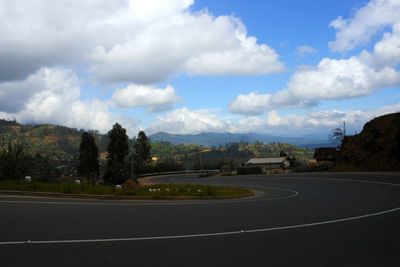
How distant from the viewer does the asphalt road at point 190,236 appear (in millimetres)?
8281

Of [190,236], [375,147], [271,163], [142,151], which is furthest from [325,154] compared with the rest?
[190,236]

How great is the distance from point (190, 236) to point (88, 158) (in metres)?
42.9

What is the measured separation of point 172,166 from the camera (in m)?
79.4

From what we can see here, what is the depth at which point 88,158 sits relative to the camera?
52094 mm

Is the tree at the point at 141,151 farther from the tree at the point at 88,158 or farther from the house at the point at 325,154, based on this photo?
the house at the point at 325,154

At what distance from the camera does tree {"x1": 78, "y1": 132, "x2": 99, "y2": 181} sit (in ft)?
169

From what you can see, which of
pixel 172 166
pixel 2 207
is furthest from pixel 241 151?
pixel 2 207

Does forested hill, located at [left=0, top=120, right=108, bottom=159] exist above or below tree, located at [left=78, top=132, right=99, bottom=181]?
above

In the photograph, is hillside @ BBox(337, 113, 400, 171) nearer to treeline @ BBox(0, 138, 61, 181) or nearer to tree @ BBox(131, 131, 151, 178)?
tree @ BBox(131, 131, 151, 178)

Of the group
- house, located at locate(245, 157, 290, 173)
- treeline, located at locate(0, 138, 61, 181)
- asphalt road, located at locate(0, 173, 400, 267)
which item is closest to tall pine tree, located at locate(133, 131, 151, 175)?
house, located at locate(245, 157, 290, 173)

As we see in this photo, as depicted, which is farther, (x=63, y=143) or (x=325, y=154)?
(x=63, y=143)

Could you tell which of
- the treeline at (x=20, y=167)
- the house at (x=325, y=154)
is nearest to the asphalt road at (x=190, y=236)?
the treeline at (x=20, y=167)

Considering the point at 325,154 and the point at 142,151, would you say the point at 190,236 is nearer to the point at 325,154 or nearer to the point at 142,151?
the point at 142,151

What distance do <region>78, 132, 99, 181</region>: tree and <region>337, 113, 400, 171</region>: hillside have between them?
2435 cm
